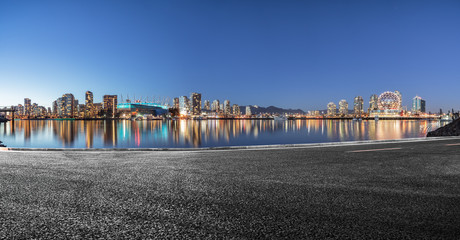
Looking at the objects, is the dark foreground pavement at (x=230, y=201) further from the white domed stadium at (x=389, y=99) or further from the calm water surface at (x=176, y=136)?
the white domed stadium at (x=389, y=99)

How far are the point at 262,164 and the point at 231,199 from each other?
3.90 m

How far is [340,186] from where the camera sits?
18.6 ft

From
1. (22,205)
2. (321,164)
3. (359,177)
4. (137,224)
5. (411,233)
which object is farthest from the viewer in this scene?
(321,164)

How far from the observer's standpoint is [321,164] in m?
8.41

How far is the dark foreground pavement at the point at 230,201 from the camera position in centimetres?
341

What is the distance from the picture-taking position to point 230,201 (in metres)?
4.61

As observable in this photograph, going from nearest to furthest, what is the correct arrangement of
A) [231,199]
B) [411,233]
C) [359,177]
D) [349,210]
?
1. [411,233]
2. [349,210]
3. [231,199]
4. [359,177]

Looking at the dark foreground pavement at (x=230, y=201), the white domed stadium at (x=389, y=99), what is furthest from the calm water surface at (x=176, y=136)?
the white domed stadium at (x=389, y=99)

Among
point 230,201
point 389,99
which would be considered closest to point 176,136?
point 230,201

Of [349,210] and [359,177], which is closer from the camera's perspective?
[349,210]

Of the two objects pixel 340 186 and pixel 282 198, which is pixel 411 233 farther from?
pixel 340 186

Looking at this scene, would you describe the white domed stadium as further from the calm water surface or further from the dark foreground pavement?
the dark foreground pavement

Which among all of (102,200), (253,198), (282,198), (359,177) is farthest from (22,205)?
(359,177)

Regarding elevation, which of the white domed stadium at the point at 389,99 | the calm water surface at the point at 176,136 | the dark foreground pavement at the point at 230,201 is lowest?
the calm water surface at the point at 176,136
